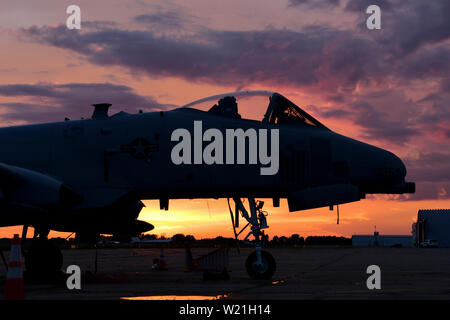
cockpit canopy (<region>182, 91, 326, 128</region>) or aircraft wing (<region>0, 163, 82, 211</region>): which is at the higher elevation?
cockpit canopy (<region>182, 91, 326, 128</region>)

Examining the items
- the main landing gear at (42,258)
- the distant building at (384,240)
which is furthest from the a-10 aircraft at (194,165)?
the distant building at (384,240)

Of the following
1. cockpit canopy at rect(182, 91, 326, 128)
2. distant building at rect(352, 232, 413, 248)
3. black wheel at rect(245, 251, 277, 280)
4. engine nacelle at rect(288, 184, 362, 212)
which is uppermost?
cockpit canopy at rect(182, 91, 326, 128)

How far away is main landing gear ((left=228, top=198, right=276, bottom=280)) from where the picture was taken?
13.9 metres

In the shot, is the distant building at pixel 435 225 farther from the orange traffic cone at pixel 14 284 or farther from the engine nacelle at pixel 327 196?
the orange traffic cone at pixel 14 284

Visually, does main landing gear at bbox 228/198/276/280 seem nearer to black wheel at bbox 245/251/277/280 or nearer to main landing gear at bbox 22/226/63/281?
black wheel at bbox 245/251/277/280

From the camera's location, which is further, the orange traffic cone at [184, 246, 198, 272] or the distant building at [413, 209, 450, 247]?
the distant building at [413, 209, 450, 247]

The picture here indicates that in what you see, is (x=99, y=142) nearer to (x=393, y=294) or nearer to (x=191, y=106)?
(x=191, y=106)

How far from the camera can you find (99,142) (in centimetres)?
1448

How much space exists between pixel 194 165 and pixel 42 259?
4967 mm

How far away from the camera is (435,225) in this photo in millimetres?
108375

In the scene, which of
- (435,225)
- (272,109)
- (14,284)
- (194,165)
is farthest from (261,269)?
(435,225)

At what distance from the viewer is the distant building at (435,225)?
107 m

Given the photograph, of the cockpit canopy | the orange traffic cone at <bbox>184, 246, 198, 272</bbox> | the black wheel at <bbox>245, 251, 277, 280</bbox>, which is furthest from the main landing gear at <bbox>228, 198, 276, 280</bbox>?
the orange traffic cone at <bbox>184, 246, 198, 272</bbox>

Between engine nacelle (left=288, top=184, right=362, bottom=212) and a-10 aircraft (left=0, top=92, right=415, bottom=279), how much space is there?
0.07 feet
